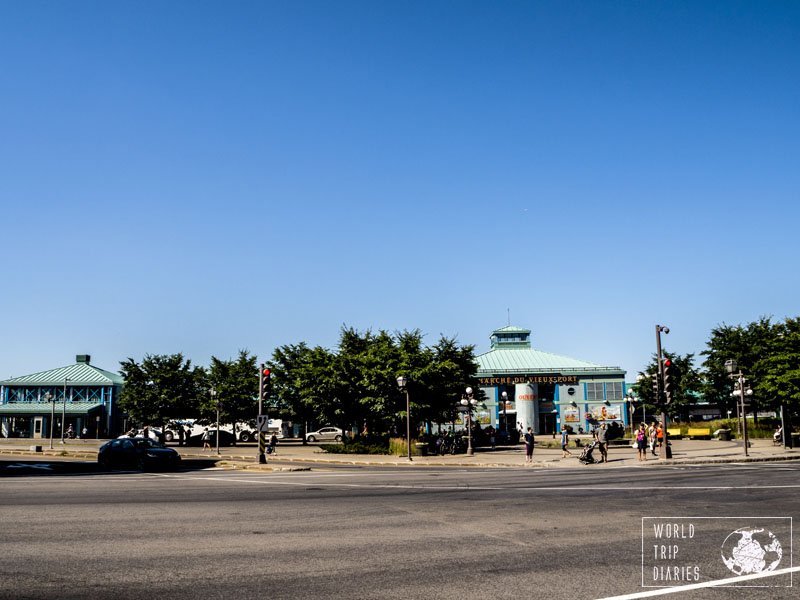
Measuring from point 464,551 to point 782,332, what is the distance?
209 ft

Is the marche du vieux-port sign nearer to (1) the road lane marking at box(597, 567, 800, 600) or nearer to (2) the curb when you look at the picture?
(2) the curb

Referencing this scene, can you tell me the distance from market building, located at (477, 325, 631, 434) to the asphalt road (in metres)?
65.8

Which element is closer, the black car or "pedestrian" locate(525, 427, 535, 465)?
the black car

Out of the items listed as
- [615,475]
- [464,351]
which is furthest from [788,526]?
[464,351]

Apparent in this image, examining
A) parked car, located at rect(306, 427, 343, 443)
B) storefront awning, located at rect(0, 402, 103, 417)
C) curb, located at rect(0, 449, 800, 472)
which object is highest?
storefront awning, located at rect(0, 402, 103, 417)

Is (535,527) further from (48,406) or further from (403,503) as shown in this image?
(48,406)

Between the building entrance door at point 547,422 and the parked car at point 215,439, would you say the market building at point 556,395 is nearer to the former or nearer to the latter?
the building entrance door at point 547,422

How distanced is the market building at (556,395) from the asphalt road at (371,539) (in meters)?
65.8

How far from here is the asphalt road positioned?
7.72 meters

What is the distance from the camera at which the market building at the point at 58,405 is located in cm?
7488

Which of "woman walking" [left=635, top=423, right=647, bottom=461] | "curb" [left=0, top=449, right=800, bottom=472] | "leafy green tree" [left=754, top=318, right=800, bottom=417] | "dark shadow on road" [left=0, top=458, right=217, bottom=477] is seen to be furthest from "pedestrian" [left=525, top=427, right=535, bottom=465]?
"leafy green tree" [left=754, top=318, right=800, bottom=417]

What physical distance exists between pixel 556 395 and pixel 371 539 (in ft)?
259

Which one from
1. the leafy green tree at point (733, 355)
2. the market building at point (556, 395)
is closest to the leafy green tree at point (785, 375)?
the leafy green tree at point (733, 355)

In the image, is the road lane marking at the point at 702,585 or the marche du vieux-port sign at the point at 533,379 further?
the marche du vieux-port sign at the point at 533,379
